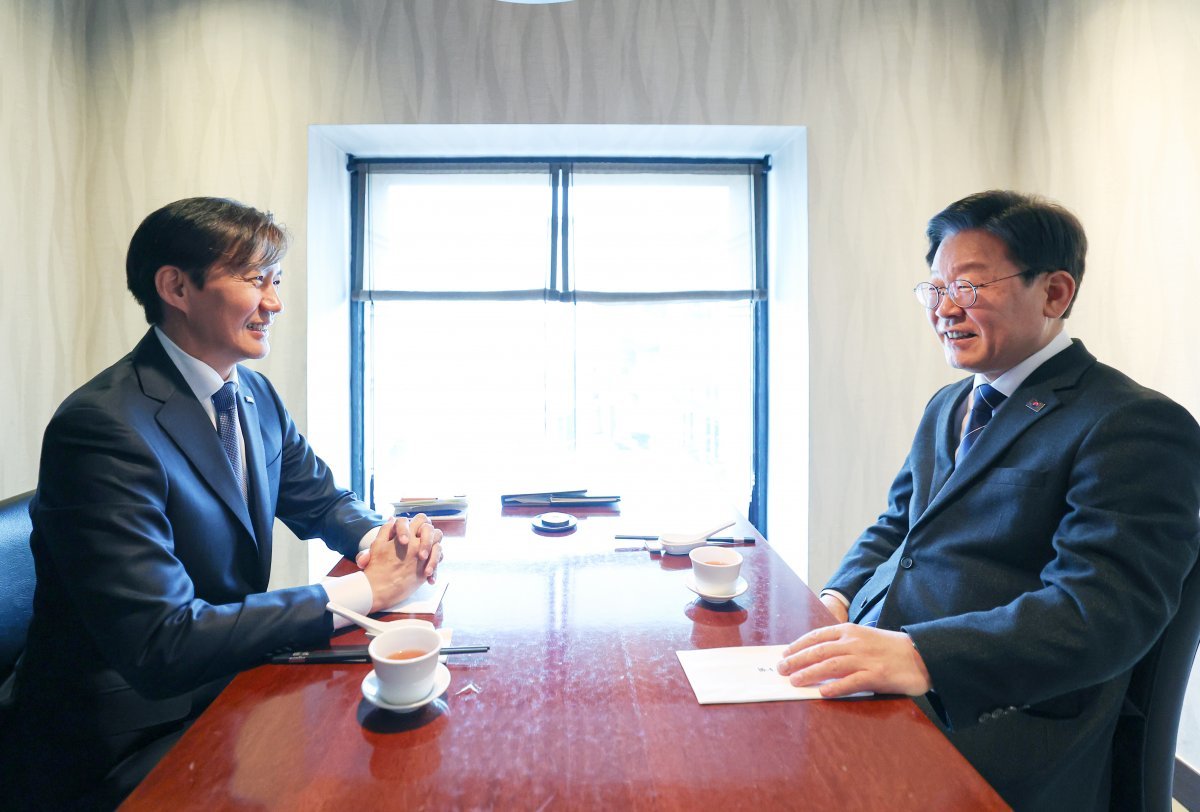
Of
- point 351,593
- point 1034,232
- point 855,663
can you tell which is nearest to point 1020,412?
point 1034,232

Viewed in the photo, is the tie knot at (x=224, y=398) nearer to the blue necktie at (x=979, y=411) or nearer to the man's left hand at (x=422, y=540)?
the man's left hand at (x=422, y=540)

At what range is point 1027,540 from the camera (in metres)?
1.20

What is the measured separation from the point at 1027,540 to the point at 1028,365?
0.36 meters

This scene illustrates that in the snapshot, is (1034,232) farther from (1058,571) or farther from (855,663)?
(855,663)

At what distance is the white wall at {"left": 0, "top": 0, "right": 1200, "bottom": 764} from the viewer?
2.62 m

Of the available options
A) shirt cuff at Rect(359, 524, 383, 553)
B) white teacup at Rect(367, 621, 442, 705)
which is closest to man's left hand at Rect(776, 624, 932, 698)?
white teacup at Rect(367, 621, 442, 705)

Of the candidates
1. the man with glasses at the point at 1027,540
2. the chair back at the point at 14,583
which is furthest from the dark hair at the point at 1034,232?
the chair back at the point at 14,583

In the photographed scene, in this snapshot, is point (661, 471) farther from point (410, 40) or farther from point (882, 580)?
point (410, 40)

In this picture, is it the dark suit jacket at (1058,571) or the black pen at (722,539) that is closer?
the dark suit jacket at (1058,571)

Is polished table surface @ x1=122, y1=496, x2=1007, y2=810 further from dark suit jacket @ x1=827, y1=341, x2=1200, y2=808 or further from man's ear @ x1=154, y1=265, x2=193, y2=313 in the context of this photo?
man's ear @ x1=154, y1=265, x2=193, y2=313

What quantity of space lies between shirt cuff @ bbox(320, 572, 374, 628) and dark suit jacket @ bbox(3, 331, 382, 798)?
5cm

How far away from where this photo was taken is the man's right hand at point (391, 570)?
1.19 m

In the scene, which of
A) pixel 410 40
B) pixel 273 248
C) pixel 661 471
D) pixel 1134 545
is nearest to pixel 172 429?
pixel 273 248

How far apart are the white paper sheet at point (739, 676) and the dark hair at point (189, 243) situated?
116 cm
